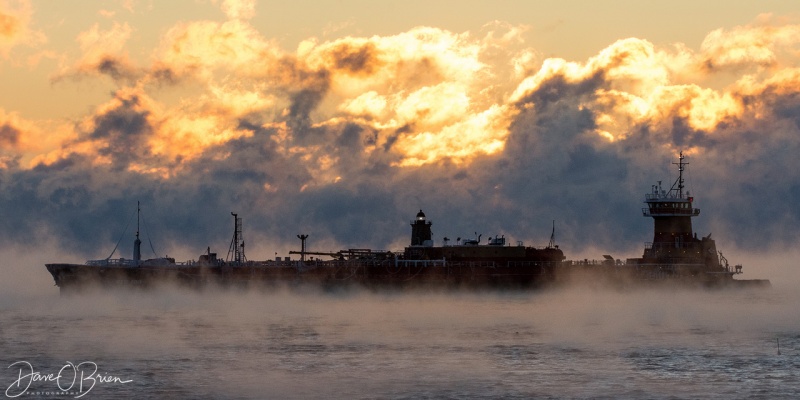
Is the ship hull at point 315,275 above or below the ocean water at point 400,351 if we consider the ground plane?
above

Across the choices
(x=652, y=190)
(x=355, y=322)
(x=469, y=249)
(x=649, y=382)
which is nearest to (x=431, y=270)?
(x=469, y=249)

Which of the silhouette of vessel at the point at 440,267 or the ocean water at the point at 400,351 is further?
the silhouette of vessel at the point at 440,267

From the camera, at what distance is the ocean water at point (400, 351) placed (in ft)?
194

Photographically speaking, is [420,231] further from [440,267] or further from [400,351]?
[400,351]

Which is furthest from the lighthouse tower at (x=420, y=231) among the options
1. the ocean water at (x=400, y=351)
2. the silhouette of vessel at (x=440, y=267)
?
the ocean water at (x=400, y=351)

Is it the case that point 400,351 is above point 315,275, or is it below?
below

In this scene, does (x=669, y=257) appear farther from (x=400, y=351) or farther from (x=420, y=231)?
(x=400, y=351)

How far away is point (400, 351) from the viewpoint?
74500 millimetres

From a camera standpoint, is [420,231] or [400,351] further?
[420,231]

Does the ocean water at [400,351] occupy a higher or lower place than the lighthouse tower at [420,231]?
lower

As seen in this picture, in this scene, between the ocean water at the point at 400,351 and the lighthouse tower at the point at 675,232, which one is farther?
the lighthouse tower at the point at 675,232

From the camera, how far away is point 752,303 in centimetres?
14375

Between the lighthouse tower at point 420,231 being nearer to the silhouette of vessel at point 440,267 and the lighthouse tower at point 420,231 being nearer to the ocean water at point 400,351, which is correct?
the silhouette of vessel at point 440,267

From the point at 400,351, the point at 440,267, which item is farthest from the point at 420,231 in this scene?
the point at 400,351
